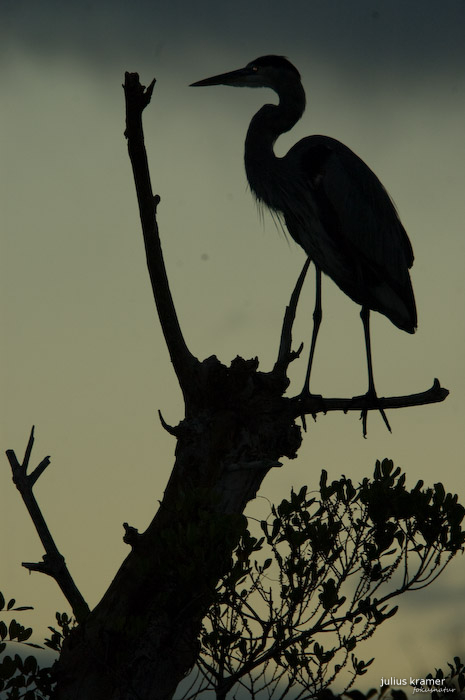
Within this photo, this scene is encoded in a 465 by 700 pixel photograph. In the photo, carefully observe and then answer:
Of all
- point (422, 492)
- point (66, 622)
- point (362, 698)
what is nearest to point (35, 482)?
point (66, 622)

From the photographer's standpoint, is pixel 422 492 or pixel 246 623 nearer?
pixel 246 623

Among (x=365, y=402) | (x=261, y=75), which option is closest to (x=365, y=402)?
(x=365, y=402)

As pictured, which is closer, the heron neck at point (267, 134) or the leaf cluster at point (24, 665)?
the leaf cluster at point (24, 665)

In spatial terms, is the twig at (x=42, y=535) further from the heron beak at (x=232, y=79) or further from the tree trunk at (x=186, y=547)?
the heron beak at (x=232, y=79)

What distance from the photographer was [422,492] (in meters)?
5.35

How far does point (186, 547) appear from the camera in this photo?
473 centimetres

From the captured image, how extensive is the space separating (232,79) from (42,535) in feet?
16.6

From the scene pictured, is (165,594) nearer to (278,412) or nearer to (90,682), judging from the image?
(90,682)

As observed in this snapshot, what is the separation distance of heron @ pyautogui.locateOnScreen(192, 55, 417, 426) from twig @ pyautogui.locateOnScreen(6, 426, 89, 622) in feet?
9.91

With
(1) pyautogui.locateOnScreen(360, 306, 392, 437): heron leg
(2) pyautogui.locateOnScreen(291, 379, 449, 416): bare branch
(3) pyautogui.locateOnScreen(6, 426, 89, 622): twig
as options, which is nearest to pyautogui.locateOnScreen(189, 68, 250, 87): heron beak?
(1) pyautogui.locateOnScreen(360, 306, 392, 437): heron leg

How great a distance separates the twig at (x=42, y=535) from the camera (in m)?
6.11

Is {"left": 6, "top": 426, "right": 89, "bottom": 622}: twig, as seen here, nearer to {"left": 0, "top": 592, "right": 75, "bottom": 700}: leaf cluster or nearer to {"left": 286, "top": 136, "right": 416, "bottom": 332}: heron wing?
{"left": 0, "top": 592, "right": 75, "bottom": 700}: leaf cluster

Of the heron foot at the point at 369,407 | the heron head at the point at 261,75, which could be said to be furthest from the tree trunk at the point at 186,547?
the heron head at the point at 261,75

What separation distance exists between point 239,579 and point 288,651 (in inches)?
23.3
